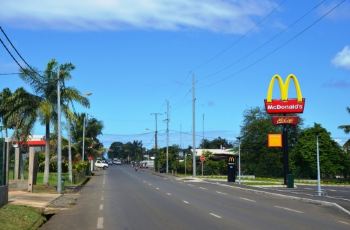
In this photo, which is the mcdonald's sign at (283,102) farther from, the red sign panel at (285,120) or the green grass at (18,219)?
the green grass at (18,219)

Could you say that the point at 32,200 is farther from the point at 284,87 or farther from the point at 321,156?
the point at 321,156

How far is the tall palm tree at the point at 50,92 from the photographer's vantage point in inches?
1521

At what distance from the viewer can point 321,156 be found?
79562mm

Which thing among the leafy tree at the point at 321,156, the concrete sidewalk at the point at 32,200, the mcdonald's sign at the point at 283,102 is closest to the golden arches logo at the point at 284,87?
the mcdonald's sign at the point at 283,102

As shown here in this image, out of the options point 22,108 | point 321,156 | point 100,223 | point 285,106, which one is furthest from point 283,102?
point 100,223

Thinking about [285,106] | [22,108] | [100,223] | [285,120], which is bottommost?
[100,223]

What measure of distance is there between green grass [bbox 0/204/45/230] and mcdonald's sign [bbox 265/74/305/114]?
39.4 meters

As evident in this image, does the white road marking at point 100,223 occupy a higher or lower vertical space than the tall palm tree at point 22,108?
lower

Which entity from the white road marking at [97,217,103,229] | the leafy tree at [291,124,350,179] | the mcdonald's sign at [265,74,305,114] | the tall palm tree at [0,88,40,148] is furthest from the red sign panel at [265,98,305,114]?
the white road marking at [97,217,103,229]

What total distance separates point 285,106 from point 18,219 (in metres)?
43.0

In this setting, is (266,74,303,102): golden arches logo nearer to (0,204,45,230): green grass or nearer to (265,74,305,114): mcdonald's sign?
(265,74,305,114): mcdonald's sign

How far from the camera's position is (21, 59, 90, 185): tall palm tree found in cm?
3862

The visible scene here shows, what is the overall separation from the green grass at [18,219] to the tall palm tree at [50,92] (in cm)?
1756

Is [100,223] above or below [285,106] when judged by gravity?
below
